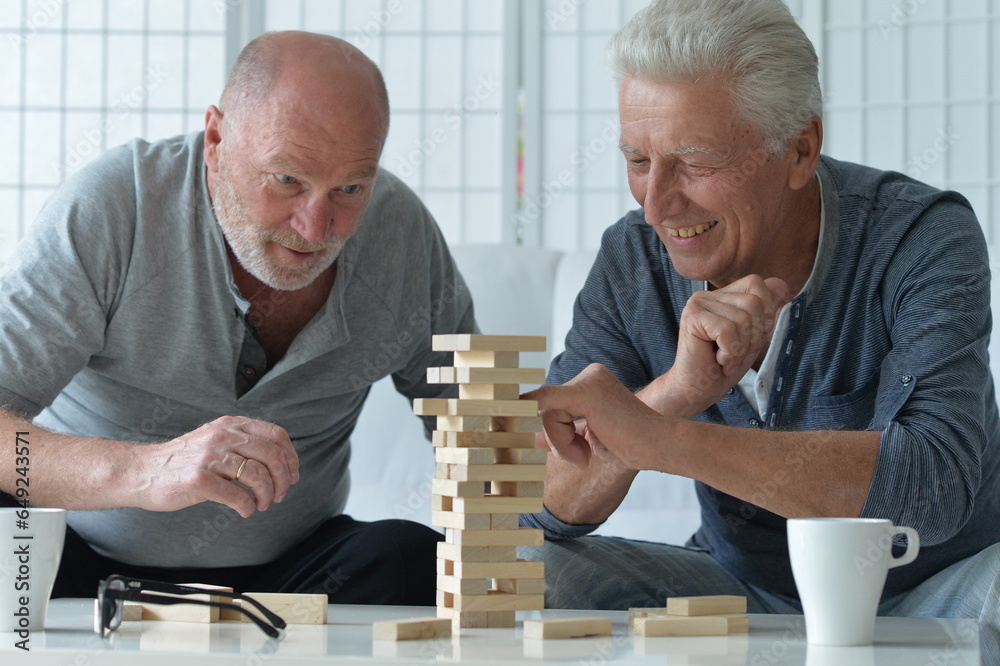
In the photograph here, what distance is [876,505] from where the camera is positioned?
4.62 feet

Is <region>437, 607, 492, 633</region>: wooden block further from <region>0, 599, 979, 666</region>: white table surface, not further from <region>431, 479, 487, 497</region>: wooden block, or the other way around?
<region>431, 479, 487, 497</region>: wooden block

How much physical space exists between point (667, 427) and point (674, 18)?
70 cm

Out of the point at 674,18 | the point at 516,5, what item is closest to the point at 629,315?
the point at 674,18

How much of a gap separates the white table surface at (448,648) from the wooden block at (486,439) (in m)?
0.21

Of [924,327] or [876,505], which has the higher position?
[924,327]

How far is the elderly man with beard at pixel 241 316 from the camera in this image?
1.78 m

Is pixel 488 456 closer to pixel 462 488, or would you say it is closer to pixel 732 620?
pixel 462 488

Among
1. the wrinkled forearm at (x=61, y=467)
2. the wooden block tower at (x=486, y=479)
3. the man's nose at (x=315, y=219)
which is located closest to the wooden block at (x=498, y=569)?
the wooden block tower at (x=486, y=479)

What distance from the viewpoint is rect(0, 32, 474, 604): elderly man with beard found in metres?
Result: 1.78

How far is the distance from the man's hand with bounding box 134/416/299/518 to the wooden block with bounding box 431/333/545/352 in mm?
244

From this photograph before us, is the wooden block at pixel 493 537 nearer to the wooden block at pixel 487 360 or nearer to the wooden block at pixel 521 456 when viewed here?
the wooden block at pixel 521 456

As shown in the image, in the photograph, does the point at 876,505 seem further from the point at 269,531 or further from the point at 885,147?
the point at 885,147

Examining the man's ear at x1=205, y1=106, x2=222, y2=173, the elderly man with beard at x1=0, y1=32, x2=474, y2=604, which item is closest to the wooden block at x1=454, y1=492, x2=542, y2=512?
the elderly man with beard at x1=0, y1=32, x2=474, y2=604

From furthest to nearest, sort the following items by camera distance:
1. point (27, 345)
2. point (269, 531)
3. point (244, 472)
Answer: point (269, 531) → point (27, 345) → point (244, 472)
